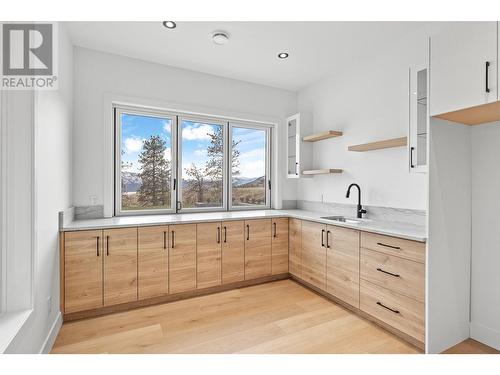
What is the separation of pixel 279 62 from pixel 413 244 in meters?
2.47

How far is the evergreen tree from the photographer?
330 centimetres

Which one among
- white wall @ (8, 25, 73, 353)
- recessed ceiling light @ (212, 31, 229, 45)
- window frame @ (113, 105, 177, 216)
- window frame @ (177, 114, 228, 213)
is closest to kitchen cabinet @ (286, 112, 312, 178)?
window frame @ (177, 114, 228, 213)

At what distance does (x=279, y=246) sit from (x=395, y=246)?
152cm

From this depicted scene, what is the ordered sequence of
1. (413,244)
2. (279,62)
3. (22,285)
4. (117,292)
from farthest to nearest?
(279,62)
(117,292)
(413,244)
(22,285)

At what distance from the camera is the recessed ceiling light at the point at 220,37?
2586 millimetres

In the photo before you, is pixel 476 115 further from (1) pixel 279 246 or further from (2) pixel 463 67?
(1) pixel 279 246

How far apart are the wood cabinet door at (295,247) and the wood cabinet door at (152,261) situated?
5.08ft

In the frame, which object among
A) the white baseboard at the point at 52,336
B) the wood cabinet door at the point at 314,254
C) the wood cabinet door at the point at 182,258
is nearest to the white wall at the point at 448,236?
the wood cabinet door at the point at 314,254

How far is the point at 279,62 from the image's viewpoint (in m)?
3.22

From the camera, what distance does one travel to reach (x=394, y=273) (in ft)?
7.06
